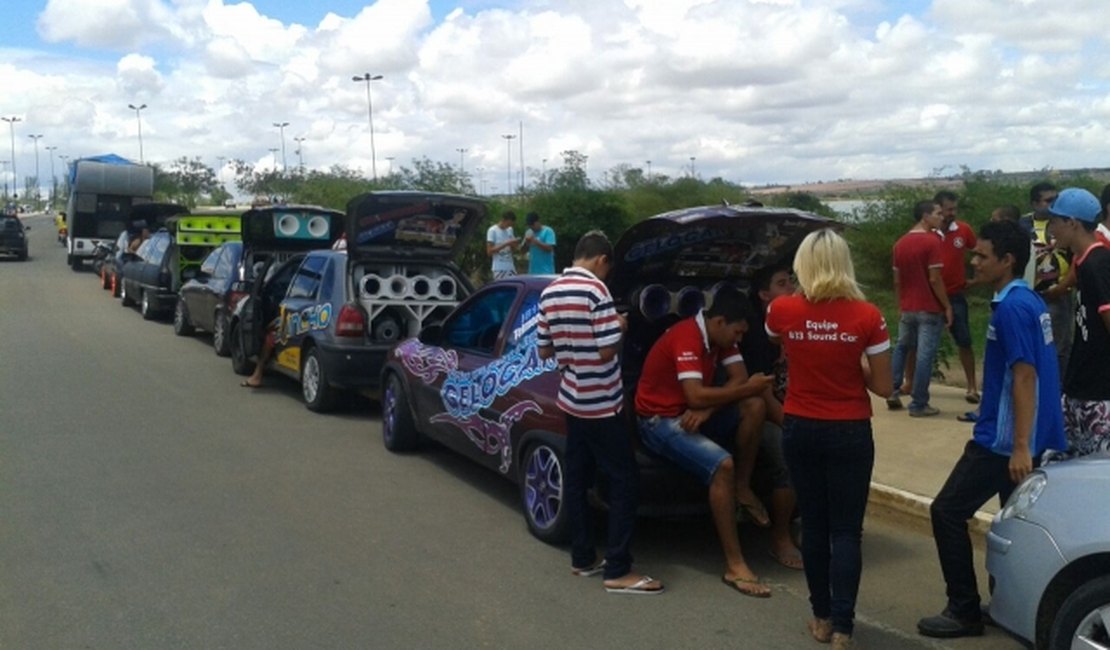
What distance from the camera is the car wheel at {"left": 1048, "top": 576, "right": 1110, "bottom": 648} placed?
4.03 metres

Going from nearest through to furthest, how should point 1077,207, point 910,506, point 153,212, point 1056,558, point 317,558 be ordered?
1. point 1056,558
2. point 1077,207
3. point 317,558
4. point 910,506
5. point 153,212

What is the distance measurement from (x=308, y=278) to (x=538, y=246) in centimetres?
449

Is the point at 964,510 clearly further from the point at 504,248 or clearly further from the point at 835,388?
the point at 504,248

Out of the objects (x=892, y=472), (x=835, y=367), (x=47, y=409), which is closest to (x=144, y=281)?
(x=47, y=409)

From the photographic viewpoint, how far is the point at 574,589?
19.1 feet

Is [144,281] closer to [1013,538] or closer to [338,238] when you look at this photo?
[338,238]

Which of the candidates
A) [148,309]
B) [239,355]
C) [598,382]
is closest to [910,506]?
[598,382]

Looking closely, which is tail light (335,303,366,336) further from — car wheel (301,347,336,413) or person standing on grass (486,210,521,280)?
person standing on grass (486,210,521,280)

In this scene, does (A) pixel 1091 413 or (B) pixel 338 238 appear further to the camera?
(B) pixel 338 238

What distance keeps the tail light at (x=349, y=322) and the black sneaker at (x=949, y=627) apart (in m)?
6.33

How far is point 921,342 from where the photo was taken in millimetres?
9266

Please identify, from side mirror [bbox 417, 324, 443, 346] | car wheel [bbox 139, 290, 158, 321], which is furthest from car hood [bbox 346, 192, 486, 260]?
car wheel [bbox 139, 290, 158, 321]

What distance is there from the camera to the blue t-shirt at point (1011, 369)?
485 cm

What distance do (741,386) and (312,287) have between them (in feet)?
20.4
